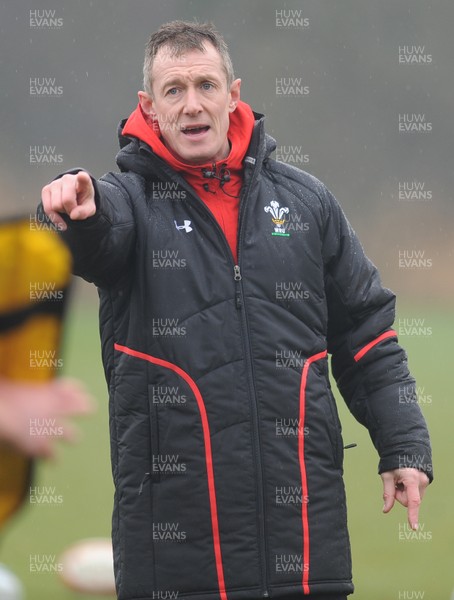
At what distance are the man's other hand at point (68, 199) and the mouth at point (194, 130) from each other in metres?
0.38

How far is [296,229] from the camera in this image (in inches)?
112

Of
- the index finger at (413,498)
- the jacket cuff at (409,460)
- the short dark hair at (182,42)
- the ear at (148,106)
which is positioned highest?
the short dark hair at (182,42)

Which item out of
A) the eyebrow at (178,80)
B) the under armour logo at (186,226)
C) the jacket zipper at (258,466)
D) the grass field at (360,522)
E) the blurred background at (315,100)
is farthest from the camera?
the blurred background at (315,100)

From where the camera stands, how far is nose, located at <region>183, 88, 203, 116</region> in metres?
2.83

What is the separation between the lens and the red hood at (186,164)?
2.82m

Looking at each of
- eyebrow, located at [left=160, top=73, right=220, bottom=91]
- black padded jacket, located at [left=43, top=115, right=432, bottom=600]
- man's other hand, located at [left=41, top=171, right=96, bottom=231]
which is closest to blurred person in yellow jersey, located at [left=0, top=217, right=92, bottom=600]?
man's other hand, located at [left=41, top=171, right=96, bottom=231]

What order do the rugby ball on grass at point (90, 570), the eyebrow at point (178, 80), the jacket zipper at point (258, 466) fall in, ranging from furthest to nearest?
the rugby ball on grass at point (90, 570), the eyebrow at point (178, 80), the jacket zipper at point (258, 466)

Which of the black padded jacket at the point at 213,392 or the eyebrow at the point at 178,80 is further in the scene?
the eyebrow at the point at 178,80

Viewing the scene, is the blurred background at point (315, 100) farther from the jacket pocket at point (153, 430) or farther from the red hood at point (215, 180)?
the jacket pocket at point (153, 430)

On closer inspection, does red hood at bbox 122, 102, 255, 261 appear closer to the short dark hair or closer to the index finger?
the short dark hair

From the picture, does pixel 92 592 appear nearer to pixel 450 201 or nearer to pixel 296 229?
pixel 296 229

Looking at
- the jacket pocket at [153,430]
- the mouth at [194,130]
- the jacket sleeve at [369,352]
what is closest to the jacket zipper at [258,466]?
the jacket pocket at [153,430]

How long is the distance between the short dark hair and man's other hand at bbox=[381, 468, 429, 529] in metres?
0.96

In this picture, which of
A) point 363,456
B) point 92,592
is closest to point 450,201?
point 363,456
